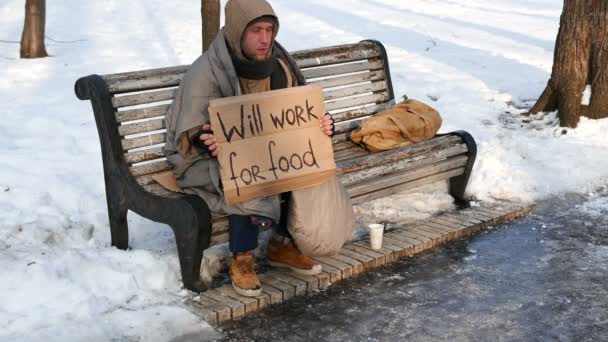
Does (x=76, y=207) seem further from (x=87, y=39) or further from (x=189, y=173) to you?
(x=87, y=39)

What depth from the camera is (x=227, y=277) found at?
4684 mm

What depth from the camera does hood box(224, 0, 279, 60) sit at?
4117 millimetres

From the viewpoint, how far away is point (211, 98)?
14.0 ft

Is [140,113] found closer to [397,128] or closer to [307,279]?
[307,279]

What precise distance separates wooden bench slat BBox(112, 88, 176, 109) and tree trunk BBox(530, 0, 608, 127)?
420 cm

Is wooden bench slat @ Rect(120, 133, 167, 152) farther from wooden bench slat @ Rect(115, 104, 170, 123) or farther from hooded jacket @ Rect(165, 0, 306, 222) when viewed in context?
hooded jacket @ Rect(165, 0, 306, 222)

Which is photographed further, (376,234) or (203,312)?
(376,234)

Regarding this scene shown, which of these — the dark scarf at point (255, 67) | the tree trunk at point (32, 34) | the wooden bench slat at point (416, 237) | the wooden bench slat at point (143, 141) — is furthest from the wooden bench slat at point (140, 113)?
the tree trunk at point (32, 34)

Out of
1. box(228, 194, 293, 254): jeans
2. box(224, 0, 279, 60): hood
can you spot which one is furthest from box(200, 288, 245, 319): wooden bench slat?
box(224, 0, 279, 60): hood

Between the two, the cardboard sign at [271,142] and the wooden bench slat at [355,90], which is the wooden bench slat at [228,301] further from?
the wooden bench slat at [355,90]

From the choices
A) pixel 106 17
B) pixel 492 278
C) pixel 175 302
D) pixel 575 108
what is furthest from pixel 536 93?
pixel 106 17

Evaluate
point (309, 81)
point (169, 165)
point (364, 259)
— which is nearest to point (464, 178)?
point (309, 81)

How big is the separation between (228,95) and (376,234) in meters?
1.34

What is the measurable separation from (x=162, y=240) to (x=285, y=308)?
110 centimetres
